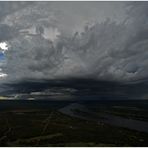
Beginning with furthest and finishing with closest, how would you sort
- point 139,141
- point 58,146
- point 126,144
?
point 139,141
point 126,144
point 58,146

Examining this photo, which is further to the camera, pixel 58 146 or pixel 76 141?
pixel 76 141

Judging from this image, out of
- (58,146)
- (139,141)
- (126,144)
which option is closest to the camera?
(58,146)

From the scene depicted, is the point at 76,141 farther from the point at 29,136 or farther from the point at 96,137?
the point at 29,136

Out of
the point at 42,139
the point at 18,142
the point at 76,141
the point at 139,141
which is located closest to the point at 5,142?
the point at 18,142

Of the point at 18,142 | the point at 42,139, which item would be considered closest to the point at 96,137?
the point at 42,139

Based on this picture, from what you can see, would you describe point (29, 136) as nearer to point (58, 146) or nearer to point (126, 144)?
point (58, 146)

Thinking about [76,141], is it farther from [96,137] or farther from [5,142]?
[5,142]

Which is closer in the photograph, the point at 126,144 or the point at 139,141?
the point at 126,144
